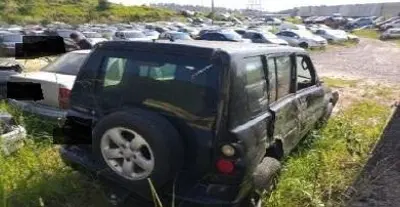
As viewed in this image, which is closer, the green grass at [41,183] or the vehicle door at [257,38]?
the green grass at [41,183]

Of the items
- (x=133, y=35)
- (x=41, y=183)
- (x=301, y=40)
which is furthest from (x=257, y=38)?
(x=41, y=183)

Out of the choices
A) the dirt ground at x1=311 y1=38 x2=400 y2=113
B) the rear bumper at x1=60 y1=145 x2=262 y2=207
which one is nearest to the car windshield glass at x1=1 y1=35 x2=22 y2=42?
the dirt ground at x1=311 y1=38 x2=400 y2=113

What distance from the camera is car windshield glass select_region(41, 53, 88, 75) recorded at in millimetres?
7619

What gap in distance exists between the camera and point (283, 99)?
471 centimetres

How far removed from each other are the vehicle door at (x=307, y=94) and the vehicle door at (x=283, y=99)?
0.68ft

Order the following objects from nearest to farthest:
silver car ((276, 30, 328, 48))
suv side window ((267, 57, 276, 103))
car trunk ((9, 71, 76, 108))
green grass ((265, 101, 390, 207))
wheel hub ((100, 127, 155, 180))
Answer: wheel hub ((100, 127, 155, 180)) → suv side window ((267, 57, 276, 103)) → green grass ((265, 101, 390, 207)) → car trunk ((9, 71, 76, 108)) → silver car ((276, 30, 328, 48))

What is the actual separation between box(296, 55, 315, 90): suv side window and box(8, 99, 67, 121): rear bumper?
3202 mm

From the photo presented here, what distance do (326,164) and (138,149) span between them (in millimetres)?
3082

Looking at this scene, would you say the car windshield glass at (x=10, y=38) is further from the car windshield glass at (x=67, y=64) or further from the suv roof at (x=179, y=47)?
the suv roof at (x=179, y=47)

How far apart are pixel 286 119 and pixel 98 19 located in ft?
213

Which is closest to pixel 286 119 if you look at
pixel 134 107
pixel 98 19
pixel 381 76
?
pixel 134 107

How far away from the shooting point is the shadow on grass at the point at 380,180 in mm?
4909

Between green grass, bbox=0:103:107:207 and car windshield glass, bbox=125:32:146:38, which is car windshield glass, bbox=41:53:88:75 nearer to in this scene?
green grass, bbox=0:103:107:207

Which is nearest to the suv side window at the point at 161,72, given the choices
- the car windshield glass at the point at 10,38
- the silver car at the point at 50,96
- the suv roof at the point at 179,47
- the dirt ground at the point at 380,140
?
the suv roof at the point at 179,47
